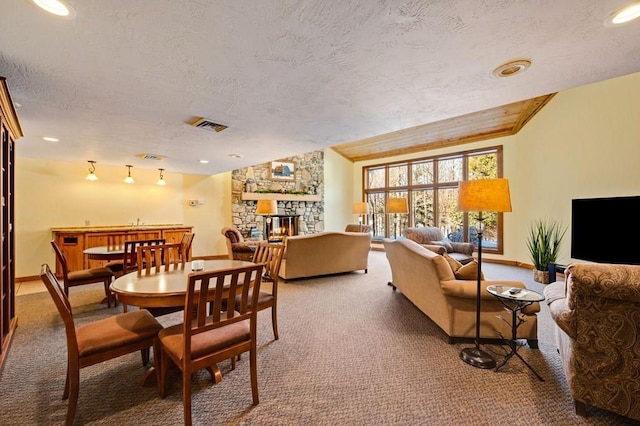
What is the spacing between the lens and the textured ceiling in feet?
4.63

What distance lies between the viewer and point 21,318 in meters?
3.36

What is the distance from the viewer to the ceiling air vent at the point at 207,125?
10.1 feet

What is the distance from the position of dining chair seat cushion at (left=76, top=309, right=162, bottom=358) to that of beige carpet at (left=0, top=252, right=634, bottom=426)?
44 centimetres

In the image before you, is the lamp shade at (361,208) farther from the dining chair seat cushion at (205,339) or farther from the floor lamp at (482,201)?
the dining chair seat cushion at (205,339)

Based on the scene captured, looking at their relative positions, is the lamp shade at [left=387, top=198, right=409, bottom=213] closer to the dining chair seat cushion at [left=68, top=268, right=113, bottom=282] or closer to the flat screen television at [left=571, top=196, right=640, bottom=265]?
the flat screen television at [left=571, top=196, right=640, bottom=265]

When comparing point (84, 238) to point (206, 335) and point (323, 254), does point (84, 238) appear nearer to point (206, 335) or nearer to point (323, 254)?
point (323, 254)

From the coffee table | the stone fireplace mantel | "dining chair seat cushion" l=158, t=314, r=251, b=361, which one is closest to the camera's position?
"dining chair seat cushion" l=158, t=314, r=251, b=361

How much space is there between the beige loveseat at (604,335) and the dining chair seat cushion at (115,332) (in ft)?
8.88

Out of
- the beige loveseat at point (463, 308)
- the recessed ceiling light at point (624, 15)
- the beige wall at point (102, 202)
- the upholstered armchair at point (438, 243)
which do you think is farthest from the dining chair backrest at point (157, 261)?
the upholstered armchair at point (438, 243)

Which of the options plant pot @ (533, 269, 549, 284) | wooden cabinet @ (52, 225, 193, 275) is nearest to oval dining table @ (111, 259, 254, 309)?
wooden cabinet @ (52, 225, 193, 275)

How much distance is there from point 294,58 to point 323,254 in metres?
3.69

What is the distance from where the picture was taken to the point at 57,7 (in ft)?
4.44

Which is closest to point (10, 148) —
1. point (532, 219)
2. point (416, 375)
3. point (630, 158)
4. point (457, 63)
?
point (457, 63)

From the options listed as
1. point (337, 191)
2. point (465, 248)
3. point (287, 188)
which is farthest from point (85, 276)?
point (337, 191)
